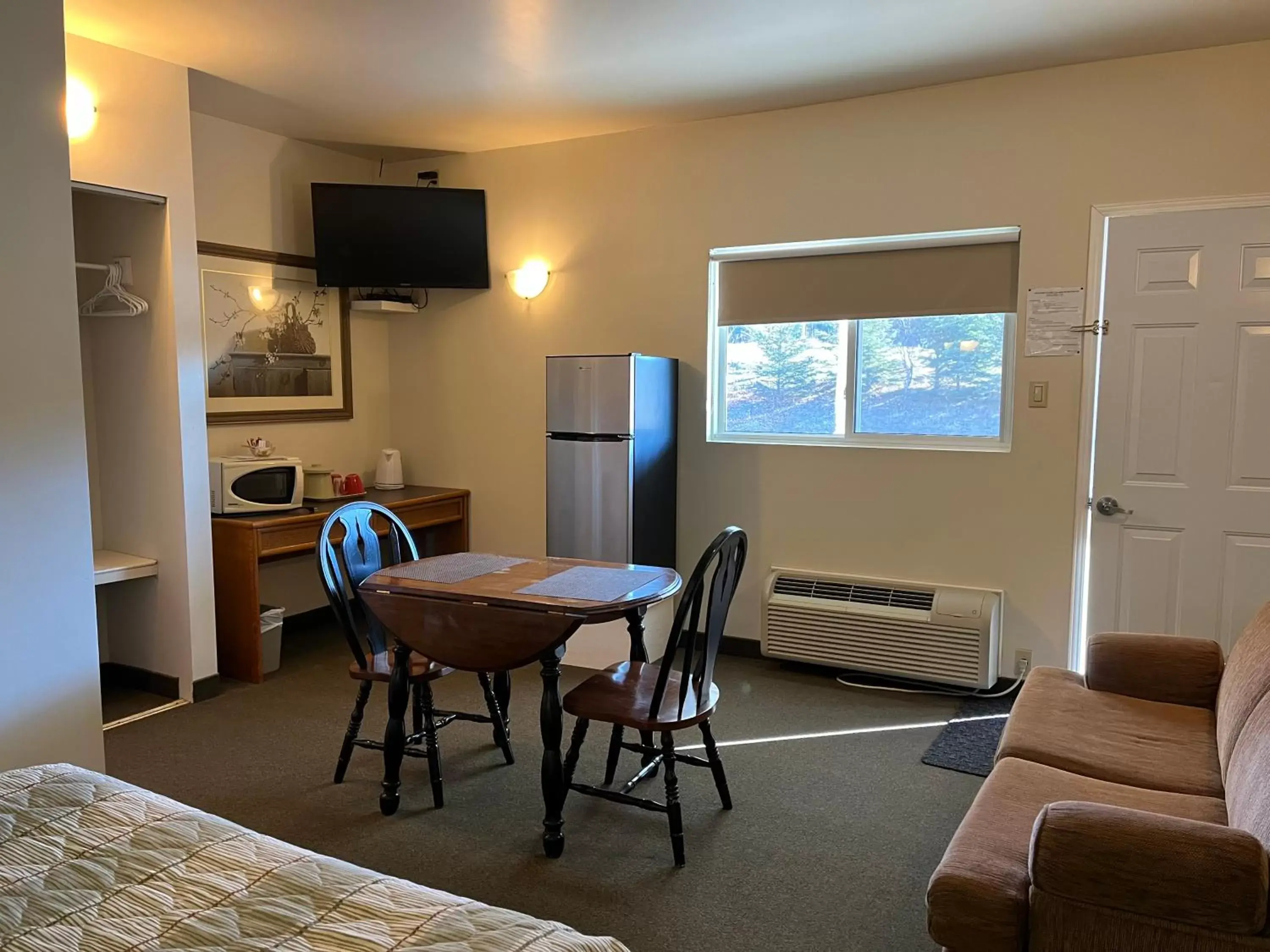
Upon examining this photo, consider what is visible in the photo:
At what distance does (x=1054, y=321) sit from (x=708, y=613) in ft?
7.02

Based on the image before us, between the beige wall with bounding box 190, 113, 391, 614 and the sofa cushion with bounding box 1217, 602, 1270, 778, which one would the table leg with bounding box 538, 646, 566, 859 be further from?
the beige wall with bounding box 190, 113, 391, 614

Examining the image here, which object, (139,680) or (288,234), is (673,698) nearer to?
(139,680)

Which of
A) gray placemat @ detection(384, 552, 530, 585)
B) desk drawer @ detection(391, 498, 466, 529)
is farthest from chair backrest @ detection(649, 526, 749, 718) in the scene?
desk drawer @ detection(391, 498, 466, 529)

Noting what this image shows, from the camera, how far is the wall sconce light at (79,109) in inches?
126

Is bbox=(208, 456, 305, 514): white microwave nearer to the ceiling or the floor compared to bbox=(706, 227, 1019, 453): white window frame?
nearer to the floor

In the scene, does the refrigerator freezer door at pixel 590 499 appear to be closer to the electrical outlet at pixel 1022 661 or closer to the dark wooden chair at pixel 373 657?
the dark wooden chair at pixel 373 657

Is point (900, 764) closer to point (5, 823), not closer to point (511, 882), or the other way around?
point (511, 882)

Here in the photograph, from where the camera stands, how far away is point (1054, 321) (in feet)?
11.8

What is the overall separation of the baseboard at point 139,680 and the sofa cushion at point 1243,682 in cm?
368

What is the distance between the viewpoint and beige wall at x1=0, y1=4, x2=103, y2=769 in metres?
2.38

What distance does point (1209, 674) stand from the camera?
254cm

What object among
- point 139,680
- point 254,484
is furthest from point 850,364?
point 139,680

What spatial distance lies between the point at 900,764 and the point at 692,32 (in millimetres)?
2663

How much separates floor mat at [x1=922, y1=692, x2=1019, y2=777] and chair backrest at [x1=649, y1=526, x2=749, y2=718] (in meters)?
1.03
